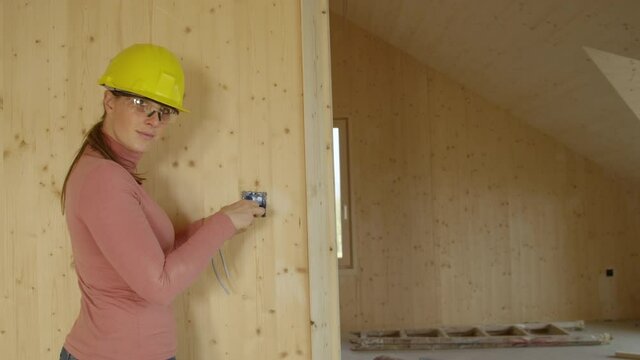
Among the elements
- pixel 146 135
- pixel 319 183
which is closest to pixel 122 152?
pixel 146 135

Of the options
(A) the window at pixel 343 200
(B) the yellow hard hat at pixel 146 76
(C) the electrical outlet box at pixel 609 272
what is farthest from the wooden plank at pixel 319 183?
(C) the electrical outlet box at pixel 609 272

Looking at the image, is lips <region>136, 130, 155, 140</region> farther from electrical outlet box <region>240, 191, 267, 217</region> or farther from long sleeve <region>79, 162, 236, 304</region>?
electrical outlet box <region>240, 191, 267, 217</region>

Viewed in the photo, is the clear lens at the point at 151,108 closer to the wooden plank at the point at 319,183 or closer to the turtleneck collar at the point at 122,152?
the turtleneck collar at the point at 122,152

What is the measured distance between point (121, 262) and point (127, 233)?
0.07 m

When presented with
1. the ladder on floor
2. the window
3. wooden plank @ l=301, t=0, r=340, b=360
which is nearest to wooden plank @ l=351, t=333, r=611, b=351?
the ladder on floor

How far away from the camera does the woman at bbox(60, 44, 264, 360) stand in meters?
1.25

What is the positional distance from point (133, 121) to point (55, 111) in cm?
62

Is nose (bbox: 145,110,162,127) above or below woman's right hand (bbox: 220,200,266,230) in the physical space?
above

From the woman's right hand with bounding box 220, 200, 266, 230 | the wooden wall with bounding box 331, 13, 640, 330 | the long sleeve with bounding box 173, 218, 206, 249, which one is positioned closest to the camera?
the woman's right hand with bounding box 220, 200, 266, 230

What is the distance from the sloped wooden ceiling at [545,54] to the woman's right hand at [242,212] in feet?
8.86

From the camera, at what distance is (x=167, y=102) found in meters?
1.45

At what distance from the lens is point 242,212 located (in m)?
1.62

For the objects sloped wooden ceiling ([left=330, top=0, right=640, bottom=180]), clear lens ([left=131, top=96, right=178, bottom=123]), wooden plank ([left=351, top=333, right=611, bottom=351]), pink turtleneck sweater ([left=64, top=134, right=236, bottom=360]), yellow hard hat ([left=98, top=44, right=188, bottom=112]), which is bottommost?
wooden plank ([left=351, top=333, right=611, bottom=351])

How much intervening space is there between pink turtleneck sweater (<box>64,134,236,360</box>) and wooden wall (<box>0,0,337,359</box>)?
404 millimetres
